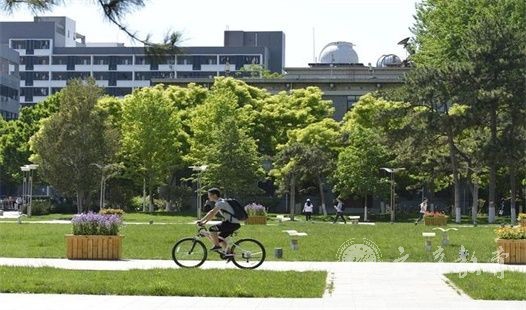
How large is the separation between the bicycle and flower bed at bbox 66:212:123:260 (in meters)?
2.61

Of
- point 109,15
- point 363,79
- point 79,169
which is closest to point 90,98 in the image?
point 79,169

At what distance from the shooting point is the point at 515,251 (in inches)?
755

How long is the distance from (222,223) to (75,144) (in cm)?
3707

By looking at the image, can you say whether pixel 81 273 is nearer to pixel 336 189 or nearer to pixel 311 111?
pixel 336 189

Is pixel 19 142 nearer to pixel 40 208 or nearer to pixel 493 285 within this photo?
pixel 40 208

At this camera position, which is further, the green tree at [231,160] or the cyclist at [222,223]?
the green tree at [231,160]

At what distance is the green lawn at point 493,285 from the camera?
41.5ft

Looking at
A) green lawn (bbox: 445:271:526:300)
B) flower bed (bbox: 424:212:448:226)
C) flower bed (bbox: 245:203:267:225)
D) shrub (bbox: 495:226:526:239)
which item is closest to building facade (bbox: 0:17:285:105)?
flower bed (bbox: 424:212:448:226)

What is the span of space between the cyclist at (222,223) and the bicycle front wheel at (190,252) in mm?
272

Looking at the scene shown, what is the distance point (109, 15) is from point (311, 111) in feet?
179

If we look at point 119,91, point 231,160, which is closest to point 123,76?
point 119,91

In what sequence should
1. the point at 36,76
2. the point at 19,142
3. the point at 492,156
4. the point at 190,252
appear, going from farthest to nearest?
the point at 36,76 → the point at 19,142 → the point at 492,156 → the point at 190,252

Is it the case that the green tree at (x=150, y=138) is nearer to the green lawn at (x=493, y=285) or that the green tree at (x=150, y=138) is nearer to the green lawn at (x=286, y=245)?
the green lawn at (x=286, y=245)

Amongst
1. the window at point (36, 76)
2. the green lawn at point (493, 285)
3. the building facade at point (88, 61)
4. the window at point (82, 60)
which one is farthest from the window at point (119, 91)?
the green lawn at point (493, 285)
